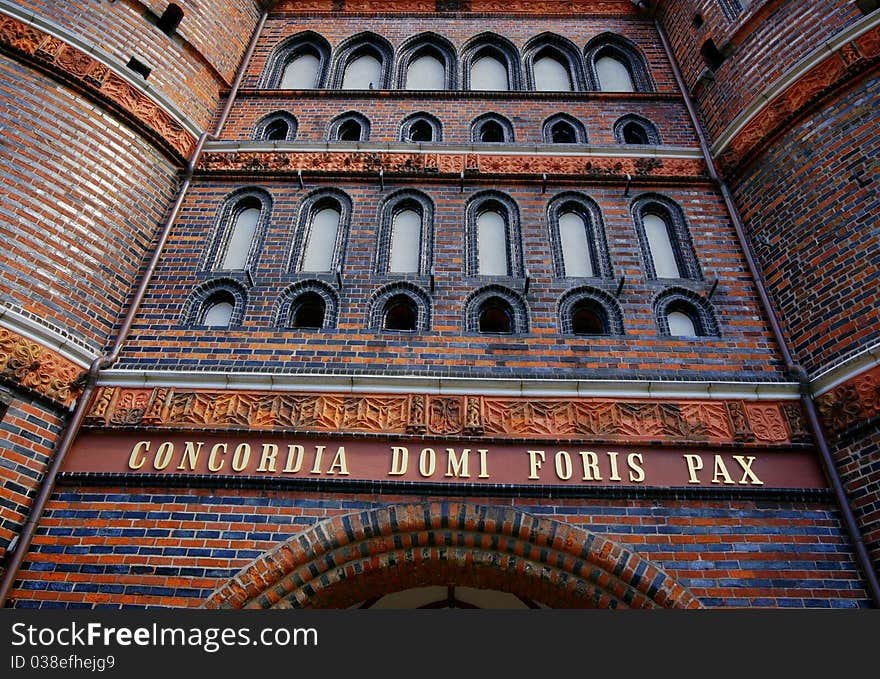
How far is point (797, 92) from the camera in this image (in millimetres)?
6332

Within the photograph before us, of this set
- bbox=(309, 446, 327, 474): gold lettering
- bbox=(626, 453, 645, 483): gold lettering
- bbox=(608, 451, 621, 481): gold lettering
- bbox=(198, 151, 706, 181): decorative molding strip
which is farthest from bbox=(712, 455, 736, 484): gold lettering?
bbox=(198, 151, 706, 181): decorative molding strip

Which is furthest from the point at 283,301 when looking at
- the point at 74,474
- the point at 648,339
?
the point at 648,339

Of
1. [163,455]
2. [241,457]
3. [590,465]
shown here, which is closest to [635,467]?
[590,465]

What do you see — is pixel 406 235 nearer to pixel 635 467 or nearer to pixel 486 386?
pixel 486 386

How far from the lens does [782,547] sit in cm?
459

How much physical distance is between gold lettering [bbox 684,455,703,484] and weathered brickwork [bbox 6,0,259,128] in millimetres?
6344

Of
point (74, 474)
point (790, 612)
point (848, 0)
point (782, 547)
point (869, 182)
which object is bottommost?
point (790, 612)

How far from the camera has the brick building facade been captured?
4.61 meters

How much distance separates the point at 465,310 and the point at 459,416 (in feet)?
3.91

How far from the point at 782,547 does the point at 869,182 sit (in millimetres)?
3328

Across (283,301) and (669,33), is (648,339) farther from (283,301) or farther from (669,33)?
(669,33)

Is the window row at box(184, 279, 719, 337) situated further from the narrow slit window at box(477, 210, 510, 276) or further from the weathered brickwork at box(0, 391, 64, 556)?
the weathered brickwork at box(0, 391, 64, 556)

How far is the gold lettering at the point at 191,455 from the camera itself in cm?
492

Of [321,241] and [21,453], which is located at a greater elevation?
[321,241]
